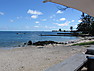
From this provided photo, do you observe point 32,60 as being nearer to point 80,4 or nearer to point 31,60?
point 31,60

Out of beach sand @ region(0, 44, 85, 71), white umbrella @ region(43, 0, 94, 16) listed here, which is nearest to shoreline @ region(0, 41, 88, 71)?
beach sand @ region(0, 44, 85, 71)

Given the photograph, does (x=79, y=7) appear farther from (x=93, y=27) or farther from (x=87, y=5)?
(x=93, y=27)

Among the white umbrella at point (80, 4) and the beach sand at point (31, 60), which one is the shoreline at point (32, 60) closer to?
the beach sand at point (31, 60)

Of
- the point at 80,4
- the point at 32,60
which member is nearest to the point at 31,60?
the point at 32,60

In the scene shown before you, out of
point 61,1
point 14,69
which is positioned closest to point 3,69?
point 14,69

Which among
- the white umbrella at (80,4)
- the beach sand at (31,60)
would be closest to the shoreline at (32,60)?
the beach sand at (31,60)

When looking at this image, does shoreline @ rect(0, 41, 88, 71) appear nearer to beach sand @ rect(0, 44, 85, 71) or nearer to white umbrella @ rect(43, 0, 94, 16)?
beach sand @ rect(0, 44, 85, 71)

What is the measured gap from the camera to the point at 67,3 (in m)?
1.84

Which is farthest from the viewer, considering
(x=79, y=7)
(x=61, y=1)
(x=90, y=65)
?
(x=90, y=65)

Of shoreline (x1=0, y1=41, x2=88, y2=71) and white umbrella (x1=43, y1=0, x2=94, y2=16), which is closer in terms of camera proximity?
white umbrella (x1=43, y1=0, x2=94, y2=16)

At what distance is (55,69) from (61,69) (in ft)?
0.41

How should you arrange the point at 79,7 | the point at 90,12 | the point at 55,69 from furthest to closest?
1. the point at 55,69
2. the point at 90,12
3. the point at 79,7

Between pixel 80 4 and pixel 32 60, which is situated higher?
pixel 80 4

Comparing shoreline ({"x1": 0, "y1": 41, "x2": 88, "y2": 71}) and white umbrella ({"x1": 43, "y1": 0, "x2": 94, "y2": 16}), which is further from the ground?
white umbrella ({"x1": 43, "y1": 0, "x2": 94, "y2": 16})
